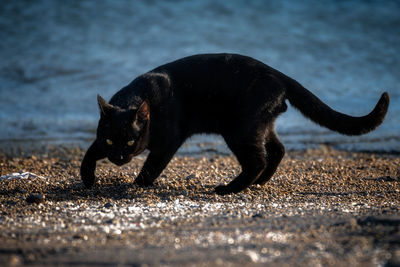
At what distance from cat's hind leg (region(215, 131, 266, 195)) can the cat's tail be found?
42cm

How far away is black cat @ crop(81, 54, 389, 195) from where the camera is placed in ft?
12.1

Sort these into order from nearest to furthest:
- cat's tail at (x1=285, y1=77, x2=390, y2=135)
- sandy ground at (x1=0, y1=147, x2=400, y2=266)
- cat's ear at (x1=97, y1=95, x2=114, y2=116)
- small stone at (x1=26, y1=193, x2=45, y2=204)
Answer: sandy ground at (x1=0, y1=147, x2=400, y2=266), small stone at (x1=26, y1=193, x2=45, y2=204), cat's ear at (x1=97, y1=95, x2=114, y2=116), cat's tail at (x1=285, y1=77, x2=390, y2=135)

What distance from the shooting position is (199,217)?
296cm

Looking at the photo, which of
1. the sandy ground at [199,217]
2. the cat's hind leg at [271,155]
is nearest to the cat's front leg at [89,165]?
the sandy ground at [199,217]

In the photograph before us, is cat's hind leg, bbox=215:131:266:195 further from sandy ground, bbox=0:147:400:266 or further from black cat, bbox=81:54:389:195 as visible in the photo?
sandy ground, bbox=0:147:400:266

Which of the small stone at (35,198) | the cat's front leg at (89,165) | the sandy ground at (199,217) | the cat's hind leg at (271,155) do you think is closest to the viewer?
the sandy ground at (199,217)

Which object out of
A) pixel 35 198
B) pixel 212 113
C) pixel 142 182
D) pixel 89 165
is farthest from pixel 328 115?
pixel 35 198

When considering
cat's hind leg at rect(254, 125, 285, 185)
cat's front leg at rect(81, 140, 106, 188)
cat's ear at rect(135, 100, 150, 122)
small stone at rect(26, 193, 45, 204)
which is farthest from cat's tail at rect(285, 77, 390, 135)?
small stone at rect(26, 193, 45, 204)

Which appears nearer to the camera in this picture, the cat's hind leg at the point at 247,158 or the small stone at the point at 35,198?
the small stone at the point at 35,198

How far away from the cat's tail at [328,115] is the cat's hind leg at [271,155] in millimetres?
356

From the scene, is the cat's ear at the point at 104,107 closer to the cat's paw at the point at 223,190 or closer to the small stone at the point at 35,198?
the small stone at the point at 35,198

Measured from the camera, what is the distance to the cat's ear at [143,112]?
3.59m

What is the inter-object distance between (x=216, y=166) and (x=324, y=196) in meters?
1.58

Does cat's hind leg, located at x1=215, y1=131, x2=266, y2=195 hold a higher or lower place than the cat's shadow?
higher
